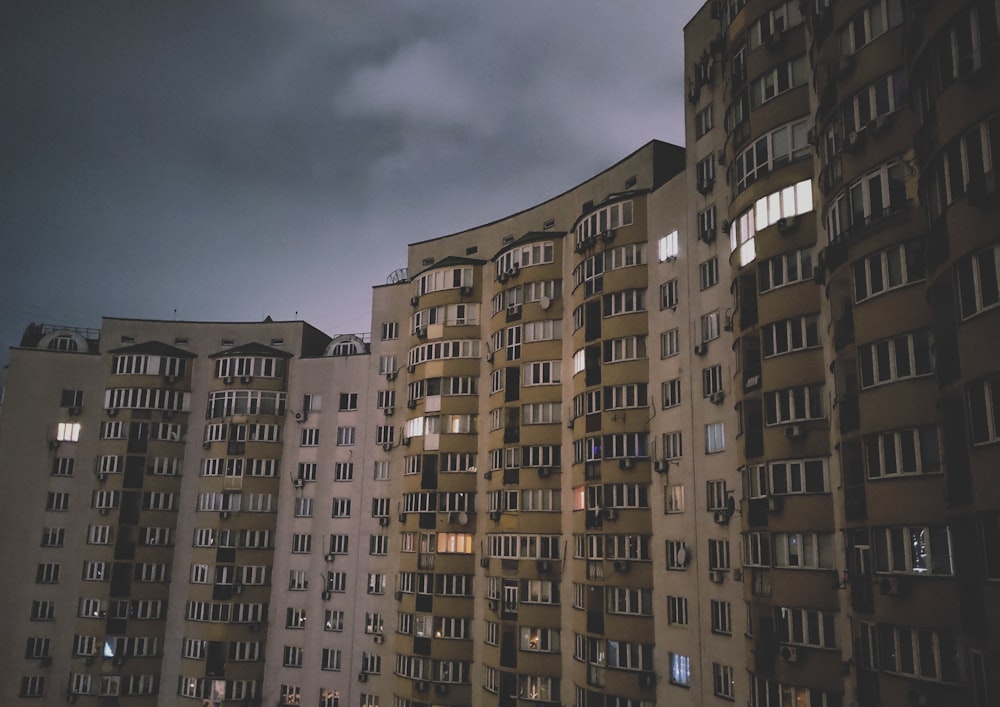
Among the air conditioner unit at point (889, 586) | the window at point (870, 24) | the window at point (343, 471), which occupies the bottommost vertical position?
the air conditioner unit at point (889, 586)

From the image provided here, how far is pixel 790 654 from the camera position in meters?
28.8

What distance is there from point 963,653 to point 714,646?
618 inches

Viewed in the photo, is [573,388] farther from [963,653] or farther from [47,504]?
[47,504]

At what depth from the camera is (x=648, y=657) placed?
4000 centimetres

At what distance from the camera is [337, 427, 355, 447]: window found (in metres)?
62.8

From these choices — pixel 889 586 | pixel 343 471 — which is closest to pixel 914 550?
pixel 889 586

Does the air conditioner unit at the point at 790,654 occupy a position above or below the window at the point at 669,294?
below

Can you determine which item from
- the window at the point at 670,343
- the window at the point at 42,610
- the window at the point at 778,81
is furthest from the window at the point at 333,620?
the window at the point at 778,81

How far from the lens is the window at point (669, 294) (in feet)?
138

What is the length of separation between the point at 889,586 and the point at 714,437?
579 inches

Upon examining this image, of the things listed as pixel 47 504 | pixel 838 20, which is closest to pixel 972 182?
pixel 838 20

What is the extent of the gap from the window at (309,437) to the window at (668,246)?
107 ft

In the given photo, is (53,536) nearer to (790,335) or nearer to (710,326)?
(710,326)

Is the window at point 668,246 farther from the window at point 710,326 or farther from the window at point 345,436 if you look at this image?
the window at point 345,436
